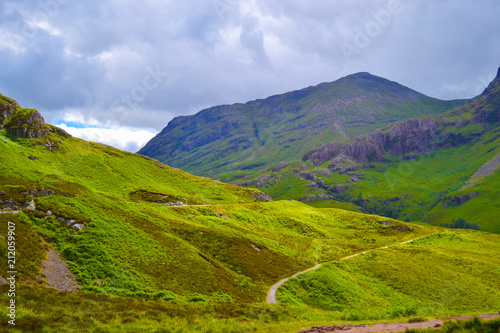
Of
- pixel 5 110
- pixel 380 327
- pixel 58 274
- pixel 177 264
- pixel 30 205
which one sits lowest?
pixel 380 327

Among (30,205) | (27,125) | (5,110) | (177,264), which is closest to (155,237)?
(177,264)

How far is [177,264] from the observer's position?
38.6 meters

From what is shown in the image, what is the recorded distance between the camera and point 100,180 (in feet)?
315

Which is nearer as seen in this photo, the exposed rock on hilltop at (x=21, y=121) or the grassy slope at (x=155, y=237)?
the grassy slope at (x=155, y=237)

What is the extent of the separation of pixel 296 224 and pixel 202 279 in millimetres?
59856

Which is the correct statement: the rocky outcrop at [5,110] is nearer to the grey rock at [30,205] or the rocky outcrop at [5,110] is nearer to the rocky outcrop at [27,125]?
the rocky outcrop at [27,125]

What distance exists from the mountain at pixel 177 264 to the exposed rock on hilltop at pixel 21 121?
59cm

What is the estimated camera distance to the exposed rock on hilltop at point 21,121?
3877 inches

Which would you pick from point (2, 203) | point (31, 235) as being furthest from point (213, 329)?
point (2, 203)

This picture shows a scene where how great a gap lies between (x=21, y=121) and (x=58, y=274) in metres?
105

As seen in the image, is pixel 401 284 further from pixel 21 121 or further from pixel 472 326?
pixel 21 121

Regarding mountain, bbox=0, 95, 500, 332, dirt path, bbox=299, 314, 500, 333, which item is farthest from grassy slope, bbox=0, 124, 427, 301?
dirt path, bbox=299, 314, 500, 333

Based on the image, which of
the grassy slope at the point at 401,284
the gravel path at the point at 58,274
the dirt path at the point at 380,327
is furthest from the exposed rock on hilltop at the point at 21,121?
the dirt path at the point at 380,327

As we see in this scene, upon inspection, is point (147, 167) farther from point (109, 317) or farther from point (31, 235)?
point (109, 317)
